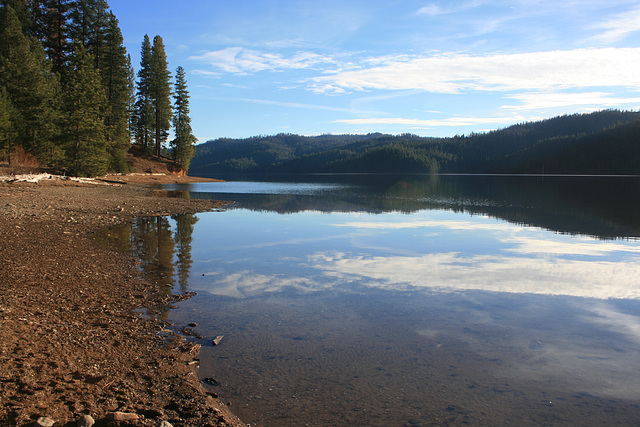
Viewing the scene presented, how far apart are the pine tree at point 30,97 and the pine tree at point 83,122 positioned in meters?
1.25

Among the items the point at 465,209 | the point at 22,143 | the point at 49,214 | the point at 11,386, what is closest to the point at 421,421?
the point at 11,386

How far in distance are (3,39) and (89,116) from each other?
35.5 ft

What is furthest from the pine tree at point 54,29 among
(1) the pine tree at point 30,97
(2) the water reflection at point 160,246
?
(2) the water reflection at point 160,246

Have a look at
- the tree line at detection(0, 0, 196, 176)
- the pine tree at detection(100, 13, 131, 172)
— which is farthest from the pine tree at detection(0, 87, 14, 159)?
the pine tree at detection(100, 13, 131, 172)

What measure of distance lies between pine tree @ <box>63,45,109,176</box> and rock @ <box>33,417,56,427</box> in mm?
40927

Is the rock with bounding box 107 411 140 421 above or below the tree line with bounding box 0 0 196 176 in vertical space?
below

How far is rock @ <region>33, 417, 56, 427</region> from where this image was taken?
3.57 metres

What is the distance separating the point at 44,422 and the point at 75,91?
42654mm

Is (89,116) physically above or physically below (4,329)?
above

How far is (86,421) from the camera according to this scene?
376cm

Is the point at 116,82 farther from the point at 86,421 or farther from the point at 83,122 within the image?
the point at 86,421

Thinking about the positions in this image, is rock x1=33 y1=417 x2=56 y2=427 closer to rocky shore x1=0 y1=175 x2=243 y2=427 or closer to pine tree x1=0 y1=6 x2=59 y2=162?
rocky shore x1=0 y1=175 x2=243 y2=427

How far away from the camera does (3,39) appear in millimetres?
39250

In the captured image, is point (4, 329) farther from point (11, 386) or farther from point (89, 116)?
point (89, 116)
